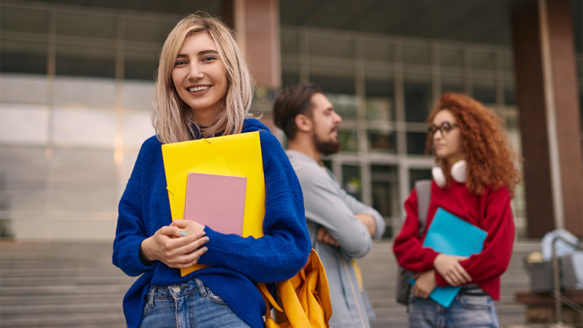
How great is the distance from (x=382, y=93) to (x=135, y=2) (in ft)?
26.9

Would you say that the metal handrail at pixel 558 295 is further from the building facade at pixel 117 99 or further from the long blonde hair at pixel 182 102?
the building facade at pixel 117 99

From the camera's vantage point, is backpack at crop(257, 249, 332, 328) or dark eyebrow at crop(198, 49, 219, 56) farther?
dark eyebrow at crop(198, 49, 219, 56)

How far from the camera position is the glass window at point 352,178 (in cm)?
1803

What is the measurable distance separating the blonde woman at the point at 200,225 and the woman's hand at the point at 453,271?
1305 mm

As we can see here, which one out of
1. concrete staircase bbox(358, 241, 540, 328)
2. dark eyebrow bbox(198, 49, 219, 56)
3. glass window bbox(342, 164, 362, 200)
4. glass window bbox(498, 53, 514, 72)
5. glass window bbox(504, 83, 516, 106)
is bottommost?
concrete staircase bbox(358, 241, 540, 328)

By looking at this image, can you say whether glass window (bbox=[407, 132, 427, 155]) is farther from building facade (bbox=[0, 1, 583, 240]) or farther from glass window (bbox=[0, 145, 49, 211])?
glass window (bbox=[0, 145, 49, 211])

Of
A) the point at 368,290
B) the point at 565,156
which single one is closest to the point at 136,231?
the point at 368,290

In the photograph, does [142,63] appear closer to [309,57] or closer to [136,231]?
[309,57]

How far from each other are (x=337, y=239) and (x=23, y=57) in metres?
15.9

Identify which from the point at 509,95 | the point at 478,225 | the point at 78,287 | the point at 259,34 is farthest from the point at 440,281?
the point at 509,95

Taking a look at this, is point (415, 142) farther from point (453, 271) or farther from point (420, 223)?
point (453, 271)

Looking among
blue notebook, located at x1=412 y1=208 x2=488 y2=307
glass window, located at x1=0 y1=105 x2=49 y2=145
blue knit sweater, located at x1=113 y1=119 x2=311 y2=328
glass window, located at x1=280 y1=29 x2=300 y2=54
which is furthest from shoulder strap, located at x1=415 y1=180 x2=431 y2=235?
glass window, located at x1=280 y1=29 x2=300 y2=54

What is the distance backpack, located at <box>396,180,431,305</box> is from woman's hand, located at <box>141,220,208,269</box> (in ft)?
5.88

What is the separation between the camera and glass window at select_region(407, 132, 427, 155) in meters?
18.8
